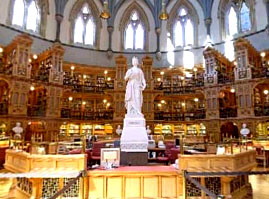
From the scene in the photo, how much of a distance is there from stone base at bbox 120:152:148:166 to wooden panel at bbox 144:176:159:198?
1.64 m

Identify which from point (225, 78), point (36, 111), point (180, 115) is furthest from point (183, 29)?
point (36, 111)

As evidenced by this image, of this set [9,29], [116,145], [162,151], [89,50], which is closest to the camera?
[116,145]

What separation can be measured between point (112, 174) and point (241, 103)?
13.6 metres

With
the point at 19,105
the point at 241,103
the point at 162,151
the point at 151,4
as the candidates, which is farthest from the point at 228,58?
the point at 19,105

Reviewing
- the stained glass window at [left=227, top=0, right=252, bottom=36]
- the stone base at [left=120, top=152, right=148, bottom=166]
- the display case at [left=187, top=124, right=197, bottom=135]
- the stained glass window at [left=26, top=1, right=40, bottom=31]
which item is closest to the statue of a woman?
the stone base at [left=120, top=152, right=148, bottom=166]

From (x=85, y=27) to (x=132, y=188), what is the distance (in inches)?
771

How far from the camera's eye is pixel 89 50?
22.4 m

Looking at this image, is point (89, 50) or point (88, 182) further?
point (89, 50)

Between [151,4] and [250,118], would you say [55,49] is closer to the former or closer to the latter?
[151,4]

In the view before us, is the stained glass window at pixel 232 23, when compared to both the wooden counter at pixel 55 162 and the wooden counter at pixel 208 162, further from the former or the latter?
the wooden counter at pixel 55 162

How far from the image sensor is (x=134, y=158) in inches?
302

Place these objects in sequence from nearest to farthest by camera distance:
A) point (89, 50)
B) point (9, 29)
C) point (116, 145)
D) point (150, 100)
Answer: point (116, 145) < point (9, 29) < point (150, 100) < point (89, 50)

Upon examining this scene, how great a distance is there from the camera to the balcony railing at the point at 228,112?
1736 cm

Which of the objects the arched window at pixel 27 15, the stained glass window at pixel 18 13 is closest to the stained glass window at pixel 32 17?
the arched window at pixel 27 15
